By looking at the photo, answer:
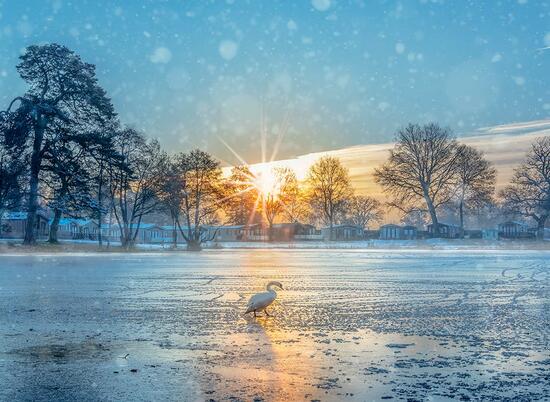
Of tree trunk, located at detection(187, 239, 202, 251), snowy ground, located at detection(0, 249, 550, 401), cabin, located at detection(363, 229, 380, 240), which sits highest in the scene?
cabin, located at detection(363, 229, 380, 240)

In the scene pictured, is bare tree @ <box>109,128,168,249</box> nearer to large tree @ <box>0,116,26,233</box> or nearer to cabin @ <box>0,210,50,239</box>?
large tree @ <box>0,116,26,233</box>

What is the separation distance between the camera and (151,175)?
67.3 meters

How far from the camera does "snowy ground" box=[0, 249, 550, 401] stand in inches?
268

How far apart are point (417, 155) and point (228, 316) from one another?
75.4 metres

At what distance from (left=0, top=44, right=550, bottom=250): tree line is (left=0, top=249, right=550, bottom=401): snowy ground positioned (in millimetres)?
33957

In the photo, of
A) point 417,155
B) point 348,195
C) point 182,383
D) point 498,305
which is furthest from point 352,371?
point 348,195

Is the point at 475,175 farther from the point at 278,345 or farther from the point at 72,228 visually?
the point at 278,345

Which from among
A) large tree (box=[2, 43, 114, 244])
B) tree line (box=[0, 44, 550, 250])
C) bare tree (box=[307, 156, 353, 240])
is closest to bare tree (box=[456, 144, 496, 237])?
tree line (box=[0, 44, 550, 250])

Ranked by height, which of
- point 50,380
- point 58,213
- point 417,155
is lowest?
point 50,380

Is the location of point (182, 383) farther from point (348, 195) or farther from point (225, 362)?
point (348, 195)

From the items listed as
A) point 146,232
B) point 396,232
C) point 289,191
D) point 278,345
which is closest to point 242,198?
point 289,191

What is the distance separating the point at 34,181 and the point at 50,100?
21.5ft

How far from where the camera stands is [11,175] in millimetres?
47281

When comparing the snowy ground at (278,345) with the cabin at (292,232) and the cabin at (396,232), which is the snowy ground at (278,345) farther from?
the cabin at (292,232)
